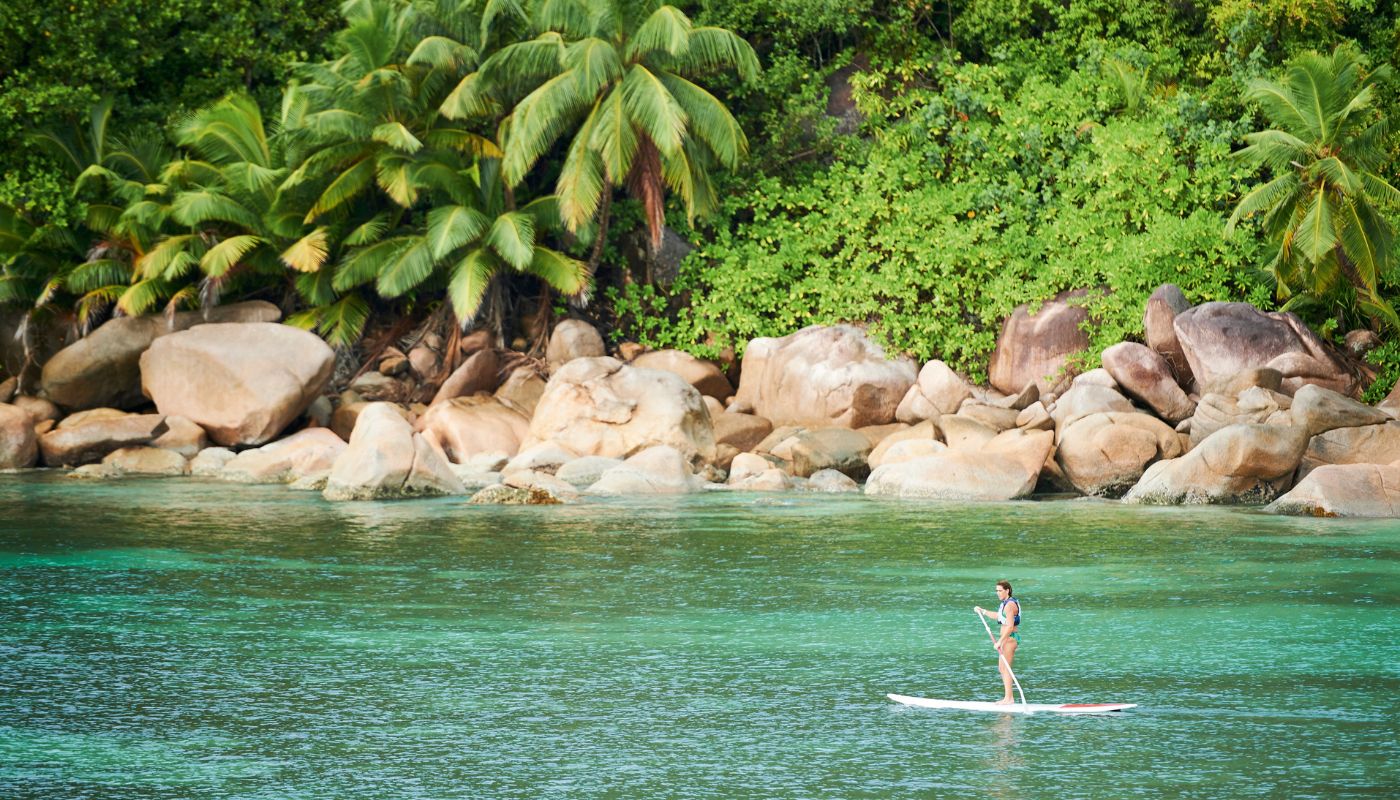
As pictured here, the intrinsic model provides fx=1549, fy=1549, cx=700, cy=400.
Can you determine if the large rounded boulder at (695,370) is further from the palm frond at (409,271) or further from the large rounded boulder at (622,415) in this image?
the palm frond at (409,271)

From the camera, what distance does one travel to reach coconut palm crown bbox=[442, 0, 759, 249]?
26875 millimetres

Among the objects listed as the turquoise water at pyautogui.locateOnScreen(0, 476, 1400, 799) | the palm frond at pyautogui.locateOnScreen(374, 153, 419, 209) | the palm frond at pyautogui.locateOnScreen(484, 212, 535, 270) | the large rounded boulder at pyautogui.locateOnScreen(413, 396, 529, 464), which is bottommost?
the turquoise water at pyautogui.locateOnScreen(0, 476, 1400, 799)

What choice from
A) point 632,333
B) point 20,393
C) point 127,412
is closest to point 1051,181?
point 632,333

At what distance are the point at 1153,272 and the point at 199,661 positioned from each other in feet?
61.3

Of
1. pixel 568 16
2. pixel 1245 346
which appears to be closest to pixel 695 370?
pixel 568 16

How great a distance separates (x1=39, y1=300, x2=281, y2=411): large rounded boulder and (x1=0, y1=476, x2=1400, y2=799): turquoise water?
981 centimetres

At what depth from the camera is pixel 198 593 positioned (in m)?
14.4

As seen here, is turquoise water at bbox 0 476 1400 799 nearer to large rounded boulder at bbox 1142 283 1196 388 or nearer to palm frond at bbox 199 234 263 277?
large rounded boulder at bbox 1142 283 1196 388

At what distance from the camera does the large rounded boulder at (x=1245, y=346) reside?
23562mm

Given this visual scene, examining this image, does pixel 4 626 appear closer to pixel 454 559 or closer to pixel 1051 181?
pixel 454 559

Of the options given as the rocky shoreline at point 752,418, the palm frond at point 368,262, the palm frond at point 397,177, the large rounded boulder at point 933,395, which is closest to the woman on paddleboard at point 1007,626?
the rocky shoreline at point 752,418

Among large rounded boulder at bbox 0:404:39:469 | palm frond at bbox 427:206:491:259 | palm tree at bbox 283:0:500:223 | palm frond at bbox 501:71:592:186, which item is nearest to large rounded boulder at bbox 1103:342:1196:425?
palm frond at bbox 501:71:592:186

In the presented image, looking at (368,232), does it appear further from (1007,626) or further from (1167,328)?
(1007,626)

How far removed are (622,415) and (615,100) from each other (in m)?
5.85
